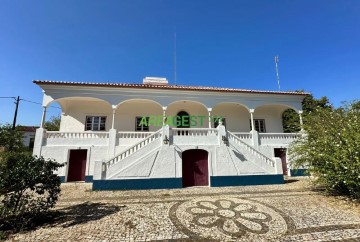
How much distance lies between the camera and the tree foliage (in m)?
7.56

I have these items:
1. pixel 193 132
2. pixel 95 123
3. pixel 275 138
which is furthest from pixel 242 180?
pixel 95 123

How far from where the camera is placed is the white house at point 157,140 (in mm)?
10750

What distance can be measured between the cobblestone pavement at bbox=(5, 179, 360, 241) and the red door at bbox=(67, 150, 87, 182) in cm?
372

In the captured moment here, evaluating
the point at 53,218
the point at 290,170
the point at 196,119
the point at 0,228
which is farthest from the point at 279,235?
the point at 196,119

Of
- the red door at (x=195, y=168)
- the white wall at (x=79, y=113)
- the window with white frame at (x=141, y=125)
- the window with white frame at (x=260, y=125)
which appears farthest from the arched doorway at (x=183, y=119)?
the window with white frame at (x=260, y=125)

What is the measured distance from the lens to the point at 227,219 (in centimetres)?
616

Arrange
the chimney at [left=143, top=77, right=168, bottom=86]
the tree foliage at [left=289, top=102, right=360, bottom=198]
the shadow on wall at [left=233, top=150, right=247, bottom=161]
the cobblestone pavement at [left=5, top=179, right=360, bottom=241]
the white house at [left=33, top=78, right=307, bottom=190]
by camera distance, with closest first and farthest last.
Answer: the cobblestone pavement at [left=5, top=179, right=360, bottom=241] < the tree foliage at [left=289, top=102, right=360, bottom=198] < the white house at [left=33, top=78, right=307, bottom=190] < the shadow on wall at [left=233, top=150, right=247, bottom=161] < the chimney at [left=143, top=77, right=168, bottom=86]

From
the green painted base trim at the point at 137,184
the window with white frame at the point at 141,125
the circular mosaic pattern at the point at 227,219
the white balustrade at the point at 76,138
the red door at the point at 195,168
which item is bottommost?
the circular mosaic pattern at the point at 227,219

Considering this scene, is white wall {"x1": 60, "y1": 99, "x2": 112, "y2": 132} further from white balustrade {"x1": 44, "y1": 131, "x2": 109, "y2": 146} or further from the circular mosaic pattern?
the circular mosaic pattern

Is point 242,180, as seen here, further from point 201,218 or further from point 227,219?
point 201,218

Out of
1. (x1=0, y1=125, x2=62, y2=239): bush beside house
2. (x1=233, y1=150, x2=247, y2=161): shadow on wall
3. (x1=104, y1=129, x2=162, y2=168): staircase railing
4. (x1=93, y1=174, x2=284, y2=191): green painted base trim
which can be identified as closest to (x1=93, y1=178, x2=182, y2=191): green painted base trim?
(x1=93, y1=174, x2=284, y2=191): green painted base trim

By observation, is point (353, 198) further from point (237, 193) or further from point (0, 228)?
point (0, 228)

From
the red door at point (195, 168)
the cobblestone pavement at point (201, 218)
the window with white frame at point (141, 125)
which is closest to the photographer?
the cobblestone pavement at point (201, 218)

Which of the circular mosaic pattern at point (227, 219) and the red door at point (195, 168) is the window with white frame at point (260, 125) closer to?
the red door at point (195, 168)
